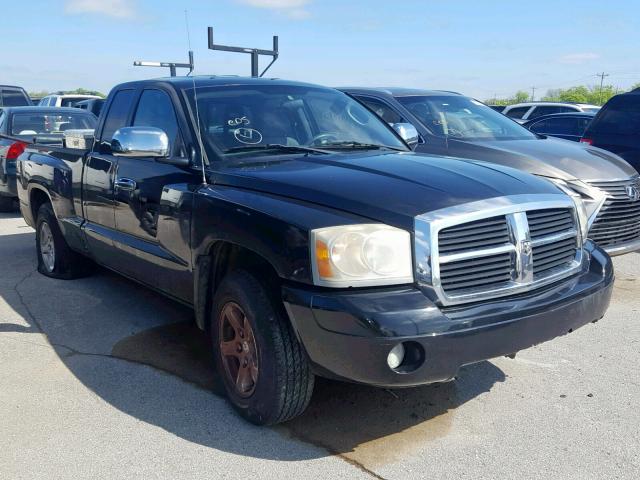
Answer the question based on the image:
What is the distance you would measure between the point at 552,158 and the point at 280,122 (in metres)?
2.98

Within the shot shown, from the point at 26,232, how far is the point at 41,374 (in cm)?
557

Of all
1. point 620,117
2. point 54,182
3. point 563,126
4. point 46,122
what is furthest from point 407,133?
point 563,126

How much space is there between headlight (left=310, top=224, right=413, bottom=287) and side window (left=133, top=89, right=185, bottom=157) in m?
1.52

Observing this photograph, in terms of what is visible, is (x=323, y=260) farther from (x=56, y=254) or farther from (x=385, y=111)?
(x=385, y=111)

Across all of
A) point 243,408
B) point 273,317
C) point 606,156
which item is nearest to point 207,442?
point 243,408

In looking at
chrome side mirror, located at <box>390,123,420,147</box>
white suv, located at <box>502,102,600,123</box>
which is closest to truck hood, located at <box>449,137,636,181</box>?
chrome side mirror, located at <box>390,123,420,147</box>

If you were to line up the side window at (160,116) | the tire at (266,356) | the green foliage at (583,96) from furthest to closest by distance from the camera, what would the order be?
the green foliage at (583,96) → the side window at (160,116) → the tire at (266,356)

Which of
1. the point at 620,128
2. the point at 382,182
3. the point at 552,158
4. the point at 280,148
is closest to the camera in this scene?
the point at 382,182

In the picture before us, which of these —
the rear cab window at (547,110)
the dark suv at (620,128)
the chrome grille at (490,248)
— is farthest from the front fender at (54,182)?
the rear cab window at (547,110)

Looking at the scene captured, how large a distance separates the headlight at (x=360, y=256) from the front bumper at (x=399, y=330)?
6cm

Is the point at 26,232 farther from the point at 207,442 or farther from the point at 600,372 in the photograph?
the point at 600,372

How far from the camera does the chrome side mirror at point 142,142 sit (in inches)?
Result: 157

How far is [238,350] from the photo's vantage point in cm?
357

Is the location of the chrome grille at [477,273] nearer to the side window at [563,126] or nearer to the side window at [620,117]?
the side window at [620,117]
